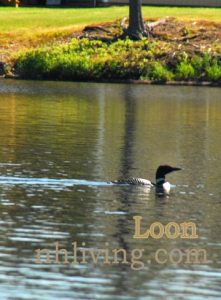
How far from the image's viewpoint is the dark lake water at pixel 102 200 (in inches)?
677

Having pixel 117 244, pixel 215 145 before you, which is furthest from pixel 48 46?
pixel 117 244

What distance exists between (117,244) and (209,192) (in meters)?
5.84

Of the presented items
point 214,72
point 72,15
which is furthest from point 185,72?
point 72,15

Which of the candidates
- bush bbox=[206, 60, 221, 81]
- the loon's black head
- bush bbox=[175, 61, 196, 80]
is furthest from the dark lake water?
bush bbox=[175, 61, 196, 80]

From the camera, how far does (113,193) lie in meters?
24.5

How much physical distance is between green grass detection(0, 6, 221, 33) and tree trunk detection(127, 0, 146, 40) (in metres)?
4.61

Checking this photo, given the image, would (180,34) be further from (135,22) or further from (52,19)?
(52,19)

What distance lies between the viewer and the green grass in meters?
65.3

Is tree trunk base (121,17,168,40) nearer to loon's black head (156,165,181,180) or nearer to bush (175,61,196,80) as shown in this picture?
bush (175,61,196,80)

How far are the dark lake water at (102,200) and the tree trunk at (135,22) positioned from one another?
15.9 metres

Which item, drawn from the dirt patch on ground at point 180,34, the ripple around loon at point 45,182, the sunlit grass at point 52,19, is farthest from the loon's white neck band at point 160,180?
the sunlit grass at point 52,19

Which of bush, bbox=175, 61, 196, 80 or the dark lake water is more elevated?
bush, bbox=175, 61, 196, 80

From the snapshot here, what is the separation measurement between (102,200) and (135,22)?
123 ft

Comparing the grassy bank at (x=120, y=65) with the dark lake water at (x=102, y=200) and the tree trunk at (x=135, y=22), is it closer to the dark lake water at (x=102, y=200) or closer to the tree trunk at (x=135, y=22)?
the tree trunk at (x=135, y=22)
